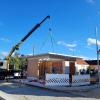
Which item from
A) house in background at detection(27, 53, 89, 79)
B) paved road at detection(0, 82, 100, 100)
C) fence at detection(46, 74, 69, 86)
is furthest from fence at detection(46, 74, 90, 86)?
house in background at detection(27, 53, 89, 79)

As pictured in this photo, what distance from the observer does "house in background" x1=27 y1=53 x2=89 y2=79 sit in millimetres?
37178

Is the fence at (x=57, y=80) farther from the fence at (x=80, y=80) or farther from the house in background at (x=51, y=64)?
the house in background at (x=51, y=64)

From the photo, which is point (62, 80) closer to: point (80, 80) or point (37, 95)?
point (80, 80)

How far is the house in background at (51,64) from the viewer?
3718cm

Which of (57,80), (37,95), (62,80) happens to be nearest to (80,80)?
(62,80)

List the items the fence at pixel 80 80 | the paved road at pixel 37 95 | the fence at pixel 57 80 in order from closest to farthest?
the paved road at pixel 37 95, the fence at pixel 57 80, the fence at pixel 80 80

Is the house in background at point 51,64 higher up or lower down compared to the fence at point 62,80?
→ higher up

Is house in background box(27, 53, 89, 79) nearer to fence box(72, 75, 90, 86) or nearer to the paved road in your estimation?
fence box(72, 75, 90, 86)

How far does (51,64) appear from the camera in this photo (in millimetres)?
40938

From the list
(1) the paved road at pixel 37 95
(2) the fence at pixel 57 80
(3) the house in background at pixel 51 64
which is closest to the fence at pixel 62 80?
(2) the fence at pixel 57 80

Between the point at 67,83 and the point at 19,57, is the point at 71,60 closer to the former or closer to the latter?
the point at 67,83

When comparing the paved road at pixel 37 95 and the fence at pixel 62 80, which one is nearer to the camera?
the paved road at pixel 37 95

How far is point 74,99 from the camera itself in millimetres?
17797

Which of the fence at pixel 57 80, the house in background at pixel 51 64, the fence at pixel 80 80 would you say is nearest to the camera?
the fence at pixel 57 80
